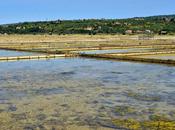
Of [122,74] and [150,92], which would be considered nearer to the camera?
[150,92]

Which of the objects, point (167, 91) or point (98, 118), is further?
point (167, 91)

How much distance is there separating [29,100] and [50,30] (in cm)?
7375

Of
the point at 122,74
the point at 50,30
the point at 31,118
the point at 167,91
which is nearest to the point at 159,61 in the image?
the point at 122,74

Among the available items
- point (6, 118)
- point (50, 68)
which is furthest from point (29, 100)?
point (50, 68)

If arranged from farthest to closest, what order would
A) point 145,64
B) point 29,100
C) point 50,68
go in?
point 145,64 < point 50,68 < point 29,100

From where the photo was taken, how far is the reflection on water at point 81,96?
7234 millimetres

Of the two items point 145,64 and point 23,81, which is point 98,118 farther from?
point 145,64

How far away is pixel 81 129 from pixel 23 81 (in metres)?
5.97

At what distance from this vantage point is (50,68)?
1588 centimetres

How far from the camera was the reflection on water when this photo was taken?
23.7 feet

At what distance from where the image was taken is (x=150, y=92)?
33.3 feet

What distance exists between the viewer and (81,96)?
9.68 metres

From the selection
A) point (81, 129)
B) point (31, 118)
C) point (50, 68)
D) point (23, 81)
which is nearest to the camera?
point (81, 129)

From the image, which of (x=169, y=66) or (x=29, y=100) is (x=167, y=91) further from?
(x=169, y=66)
